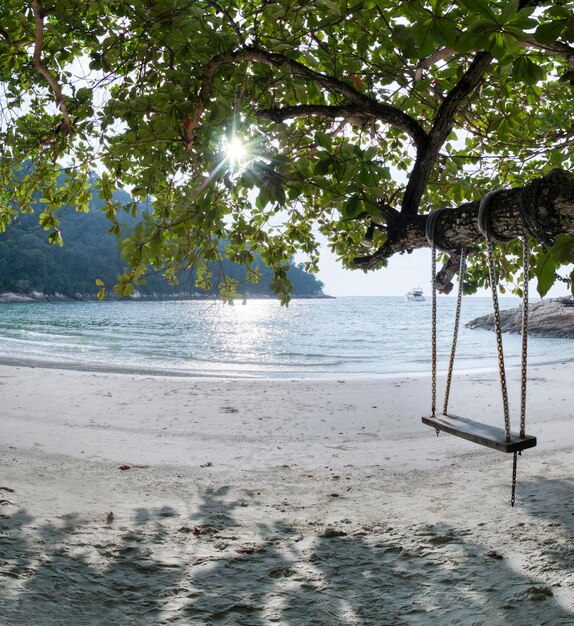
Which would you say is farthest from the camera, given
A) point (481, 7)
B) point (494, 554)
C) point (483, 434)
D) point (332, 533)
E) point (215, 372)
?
point (215, 372)

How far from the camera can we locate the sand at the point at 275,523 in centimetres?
267

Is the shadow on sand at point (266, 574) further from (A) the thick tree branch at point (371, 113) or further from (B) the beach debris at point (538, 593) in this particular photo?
(A) the thick tree branch at point (371, 113)

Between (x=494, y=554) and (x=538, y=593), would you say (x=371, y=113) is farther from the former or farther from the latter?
(x=538, y=593)

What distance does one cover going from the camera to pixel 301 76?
411cm

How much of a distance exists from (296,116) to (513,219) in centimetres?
204

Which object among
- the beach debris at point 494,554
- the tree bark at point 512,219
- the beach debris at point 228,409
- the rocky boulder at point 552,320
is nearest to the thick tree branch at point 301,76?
the tree bark at point 512,219

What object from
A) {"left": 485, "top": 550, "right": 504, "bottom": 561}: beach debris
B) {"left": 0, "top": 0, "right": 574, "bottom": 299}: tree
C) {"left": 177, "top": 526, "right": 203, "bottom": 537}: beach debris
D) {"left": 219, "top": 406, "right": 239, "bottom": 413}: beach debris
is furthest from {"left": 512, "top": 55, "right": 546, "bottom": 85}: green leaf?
{"left": 219, "top": 406, "right": 239, "bottom": 413}: beach debris

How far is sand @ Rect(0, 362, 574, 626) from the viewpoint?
2674mm

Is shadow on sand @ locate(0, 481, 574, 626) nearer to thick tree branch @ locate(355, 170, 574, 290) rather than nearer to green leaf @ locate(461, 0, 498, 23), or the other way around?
thick tree branch @ locate(355, 170, 574, 290)

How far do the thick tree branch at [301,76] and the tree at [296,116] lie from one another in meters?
0.01

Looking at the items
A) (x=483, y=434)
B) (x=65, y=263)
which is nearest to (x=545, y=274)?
(x=483, y=434)

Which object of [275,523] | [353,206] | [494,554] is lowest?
[275,523]

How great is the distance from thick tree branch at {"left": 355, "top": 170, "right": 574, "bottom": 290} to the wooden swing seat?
1.23m

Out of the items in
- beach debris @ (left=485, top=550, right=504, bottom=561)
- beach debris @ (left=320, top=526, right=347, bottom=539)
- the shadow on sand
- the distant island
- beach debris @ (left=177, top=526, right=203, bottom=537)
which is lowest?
beach debris @ (left=177, top=526, right=203, bottom=537)
